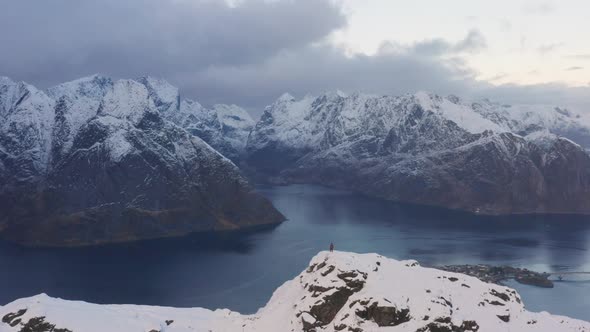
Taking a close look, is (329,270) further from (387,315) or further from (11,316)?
(11,316)

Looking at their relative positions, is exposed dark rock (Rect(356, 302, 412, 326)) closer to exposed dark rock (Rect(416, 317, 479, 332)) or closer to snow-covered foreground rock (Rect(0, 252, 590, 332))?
snow-covered foreground rock (Rect(0, 252, 590, 332))

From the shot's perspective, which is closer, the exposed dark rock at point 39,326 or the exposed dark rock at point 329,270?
the exposed dark rock at point 39,326

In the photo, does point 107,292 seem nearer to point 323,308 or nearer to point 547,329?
point 323,308

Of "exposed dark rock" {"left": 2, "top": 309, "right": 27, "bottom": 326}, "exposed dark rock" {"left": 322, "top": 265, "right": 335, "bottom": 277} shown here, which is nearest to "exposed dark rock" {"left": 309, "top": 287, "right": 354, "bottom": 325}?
"exposed dark rock" {"left": 322, "top": 265, "right": 335, "bottom": 277}

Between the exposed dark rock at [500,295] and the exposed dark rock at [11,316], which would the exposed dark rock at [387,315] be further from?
the exposed dark rock at [11,316]

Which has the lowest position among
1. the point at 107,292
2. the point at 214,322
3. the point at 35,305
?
the point at 107,292

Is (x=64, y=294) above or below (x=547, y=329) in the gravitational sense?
below

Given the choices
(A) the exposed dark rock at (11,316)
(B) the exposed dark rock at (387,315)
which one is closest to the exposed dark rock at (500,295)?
(B) the exposed dark rock at (387,315)

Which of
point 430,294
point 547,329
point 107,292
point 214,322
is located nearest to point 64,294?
point 107,292
